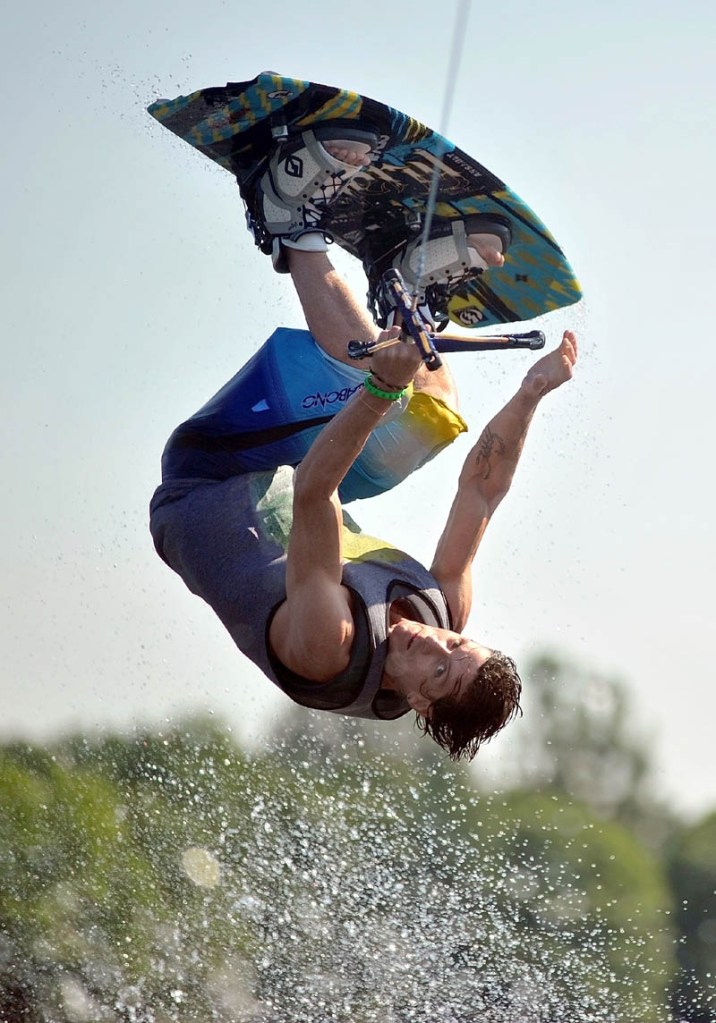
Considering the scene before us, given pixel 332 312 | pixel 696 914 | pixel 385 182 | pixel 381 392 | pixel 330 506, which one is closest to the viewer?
pixel 381 392

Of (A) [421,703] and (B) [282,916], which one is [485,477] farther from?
(B) [282,916]

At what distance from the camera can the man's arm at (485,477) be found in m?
6.09

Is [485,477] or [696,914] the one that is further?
[696,914]

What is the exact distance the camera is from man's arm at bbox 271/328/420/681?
16.2ft

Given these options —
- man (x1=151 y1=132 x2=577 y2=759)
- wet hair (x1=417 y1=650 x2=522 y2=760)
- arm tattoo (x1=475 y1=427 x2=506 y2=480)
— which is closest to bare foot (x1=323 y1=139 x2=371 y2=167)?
man (x1=151 y1=132 x2=577 y2=759)

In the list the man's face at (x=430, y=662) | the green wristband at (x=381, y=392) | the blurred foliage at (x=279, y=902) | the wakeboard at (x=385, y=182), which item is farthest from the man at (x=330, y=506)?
the blurred foliage at (x=279, y=902)

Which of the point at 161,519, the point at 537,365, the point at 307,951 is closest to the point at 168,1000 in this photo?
the point at 307,951

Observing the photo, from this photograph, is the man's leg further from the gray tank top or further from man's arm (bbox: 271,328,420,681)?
man's arm (bbox: 271,328,420,681)

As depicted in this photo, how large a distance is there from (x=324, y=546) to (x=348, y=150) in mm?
1976

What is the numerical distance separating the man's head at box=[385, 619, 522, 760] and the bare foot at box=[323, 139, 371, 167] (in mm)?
2078

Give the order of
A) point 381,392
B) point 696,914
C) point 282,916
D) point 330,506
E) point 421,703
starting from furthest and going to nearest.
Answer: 1. point 696,914
2. point 282,916
3. point 421,703
4. point 330,506
5. point 381,392

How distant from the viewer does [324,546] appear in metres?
5.28

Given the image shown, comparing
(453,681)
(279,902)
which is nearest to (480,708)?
(453,681)

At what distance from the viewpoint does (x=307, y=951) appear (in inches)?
412
